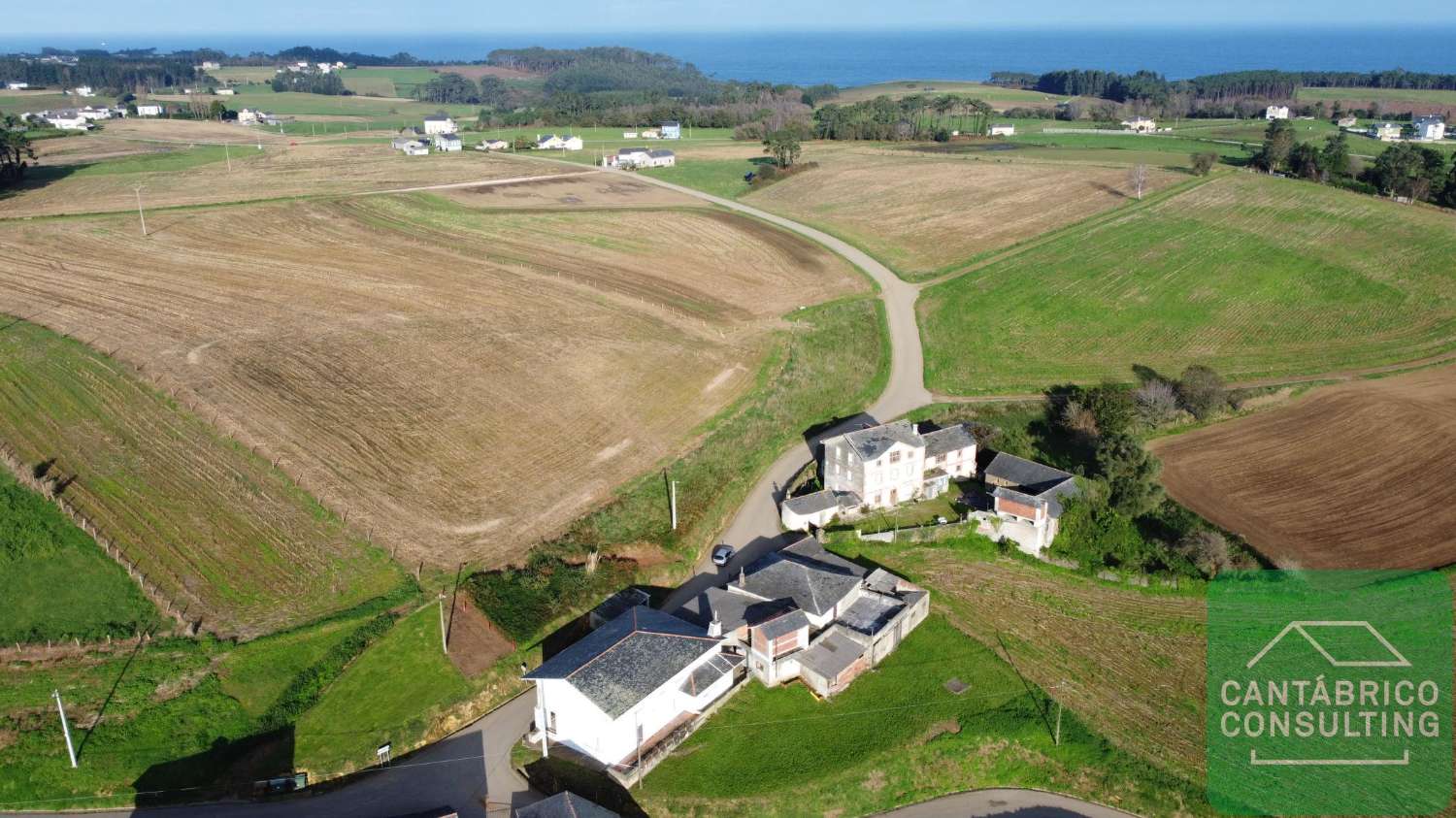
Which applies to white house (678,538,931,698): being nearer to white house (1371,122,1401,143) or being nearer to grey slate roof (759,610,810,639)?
grey slate roof (759,610,810,639)

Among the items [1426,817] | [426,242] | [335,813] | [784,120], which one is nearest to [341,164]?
[426,242]

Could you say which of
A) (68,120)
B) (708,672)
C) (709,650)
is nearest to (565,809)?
(708,672)

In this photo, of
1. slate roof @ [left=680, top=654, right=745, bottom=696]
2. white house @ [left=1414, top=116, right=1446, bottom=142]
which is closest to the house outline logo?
slate roof @ [left=680, top=654, right=745, bottom=696]

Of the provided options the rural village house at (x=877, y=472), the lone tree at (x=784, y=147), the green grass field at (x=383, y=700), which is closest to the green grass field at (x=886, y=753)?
the green grass field at (x=383, y=700)

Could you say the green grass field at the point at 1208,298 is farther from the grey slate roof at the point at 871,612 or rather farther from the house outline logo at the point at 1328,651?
the house outline logo at the point at 1328,651

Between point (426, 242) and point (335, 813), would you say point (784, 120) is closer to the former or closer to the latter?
point (426, 242)
